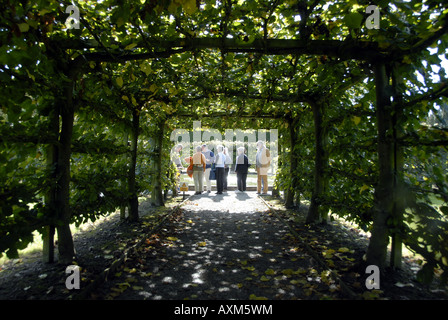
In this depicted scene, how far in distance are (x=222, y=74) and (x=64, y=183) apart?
3.44m

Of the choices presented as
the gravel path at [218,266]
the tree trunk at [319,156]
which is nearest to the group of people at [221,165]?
the gravel path at [218,266]

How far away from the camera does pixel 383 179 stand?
339 cm

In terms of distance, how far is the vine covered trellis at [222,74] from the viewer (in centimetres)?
273

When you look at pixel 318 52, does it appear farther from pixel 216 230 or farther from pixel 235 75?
pixel 216 230

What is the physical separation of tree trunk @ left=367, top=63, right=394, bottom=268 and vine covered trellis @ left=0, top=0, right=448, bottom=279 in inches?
0.5

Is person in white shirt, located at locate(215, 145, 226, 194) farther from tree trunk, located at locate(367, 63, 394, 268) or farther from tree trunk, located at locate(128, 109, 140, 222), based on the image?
tree trunk, located at locate(367, 63, 394, 268)

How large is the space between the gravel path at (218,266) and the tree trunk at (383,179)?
32.5 inches

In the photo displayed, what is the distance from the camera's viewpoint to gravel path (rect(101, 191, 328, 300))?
3.19 metres

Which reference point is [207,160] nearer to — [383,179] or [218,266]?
[218,266]

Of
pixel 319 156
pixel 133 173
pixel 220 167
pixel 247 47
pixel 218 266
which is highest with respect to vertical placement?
pixel 247 47

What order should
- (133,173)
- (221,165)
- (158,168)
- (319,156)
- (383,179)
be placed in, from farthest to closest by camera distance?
(221,165)
(158,168)
(133,173)
(319,156)
(383,179)

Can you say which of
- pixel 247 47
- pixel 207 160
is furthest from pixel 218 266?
pixel 207 160

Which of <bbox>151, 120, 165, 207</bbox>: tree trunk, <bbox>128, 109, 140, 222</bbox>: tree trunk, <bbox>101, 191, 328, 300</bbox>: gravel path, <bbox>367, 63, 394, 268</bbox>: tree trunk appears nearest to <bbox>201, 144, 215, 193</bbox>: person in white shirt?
<bbox>151, 120, 165, 207</bbox>: tree trunk

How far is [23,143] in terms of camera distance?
3.02 m
